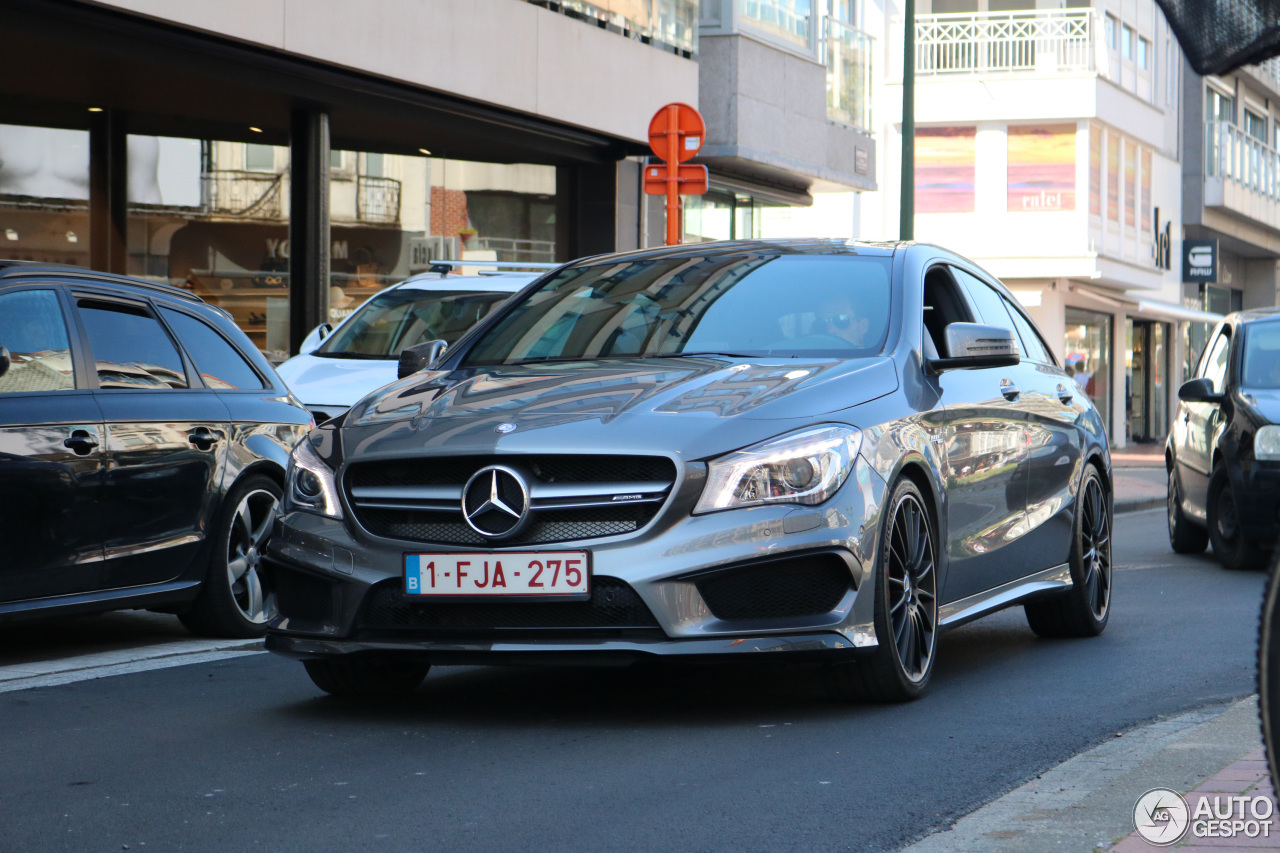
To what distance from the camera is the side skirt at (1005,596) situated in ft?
21.5

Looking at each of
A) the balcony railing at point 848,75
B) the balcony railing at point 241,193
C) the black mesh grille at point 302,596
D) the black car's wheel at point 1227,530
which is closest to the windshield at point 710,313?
the black mesh grille at point 302,596

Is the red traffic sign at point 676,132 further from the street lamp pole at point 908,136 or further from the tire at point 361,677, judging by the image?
the tire at point 361,677

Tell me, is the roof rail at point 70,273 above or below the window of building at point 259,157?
below

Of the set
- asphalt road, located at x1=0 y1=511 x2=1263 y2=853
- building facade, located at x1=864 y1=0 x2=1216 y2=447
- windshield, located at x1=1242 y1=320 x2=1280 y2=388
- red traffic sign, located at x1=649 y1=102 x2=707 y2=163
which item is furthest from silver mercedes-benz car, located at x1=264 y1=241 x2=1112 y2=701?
building facade, located at x1=864 y1=0 x2=1216 y2=447

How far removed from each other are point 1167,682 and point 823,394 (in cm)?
197

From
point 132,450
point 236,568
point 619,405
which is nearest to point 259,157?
point 236,568

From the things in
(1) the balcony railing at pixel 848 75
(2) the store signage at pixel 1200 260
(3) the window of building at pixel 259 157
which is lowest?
(3) the window of building at pixel 259 157

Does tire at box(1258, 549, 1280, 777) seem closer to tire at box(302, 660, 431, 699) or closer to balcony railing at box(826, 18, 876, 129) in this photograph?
tire at box(302, 660, 431, 699)

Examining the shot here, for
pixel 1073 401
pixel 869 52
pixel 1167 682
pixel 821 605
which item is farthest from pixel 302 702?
pixel 869 52

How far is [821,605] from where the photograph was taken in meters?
5.53

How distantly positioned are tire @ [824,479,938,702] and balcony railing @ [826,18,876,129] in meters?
21.6

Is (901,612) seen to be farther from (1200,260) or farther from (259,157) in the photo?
(1200,260)

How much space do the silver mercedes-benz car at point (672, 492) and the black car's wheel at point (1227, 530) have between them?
5712 millimetres

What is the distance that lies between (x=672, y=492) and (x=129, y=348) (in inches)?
135
